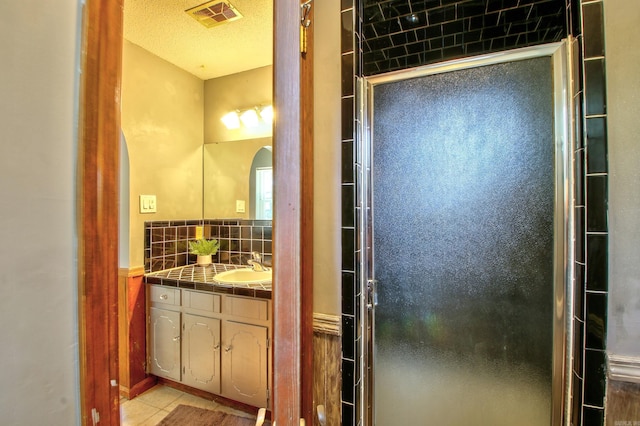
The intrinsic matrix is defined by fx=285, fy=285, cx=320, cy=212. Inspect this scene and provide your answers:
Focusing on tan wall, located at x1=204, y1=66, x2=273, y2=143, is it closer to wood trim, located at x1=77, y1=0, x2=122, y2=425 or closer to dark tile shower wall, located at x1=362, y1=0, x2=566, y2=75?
dark tile shower wall, located at x1=362, y1=0, x2=566, y2=75

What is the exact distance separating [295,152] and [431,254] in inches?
38.2

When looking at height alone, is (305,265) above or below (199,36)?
below

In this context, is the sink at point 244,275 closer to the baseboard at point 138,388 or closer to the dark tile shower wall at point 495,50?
the baseboard at point 138,388

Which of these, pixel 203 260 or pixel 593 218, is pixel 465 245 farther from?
pixel 203 260

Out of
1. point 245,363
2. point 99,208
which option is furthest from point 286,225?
point 245,363

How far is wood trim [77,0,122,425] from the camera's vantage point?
14.0 inches

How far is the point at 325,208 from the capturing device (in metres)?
1.24

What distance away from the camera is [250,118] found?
251cm

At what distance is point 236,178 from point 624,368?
8.36 ft

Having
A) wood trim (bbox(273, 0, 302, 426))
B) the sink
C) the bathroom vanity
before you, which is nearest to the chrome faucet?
the sink

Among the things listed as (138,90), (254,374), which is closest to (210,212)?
(138,90)

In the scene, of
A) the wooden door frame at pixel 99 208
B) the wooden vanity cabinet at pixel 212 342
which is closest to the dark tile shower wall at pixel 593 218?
the wooden door frame at pixel 99 208

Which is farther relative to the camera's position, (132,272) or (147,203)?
(147,203)

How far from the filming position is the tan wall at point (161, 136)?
2.13 meters
